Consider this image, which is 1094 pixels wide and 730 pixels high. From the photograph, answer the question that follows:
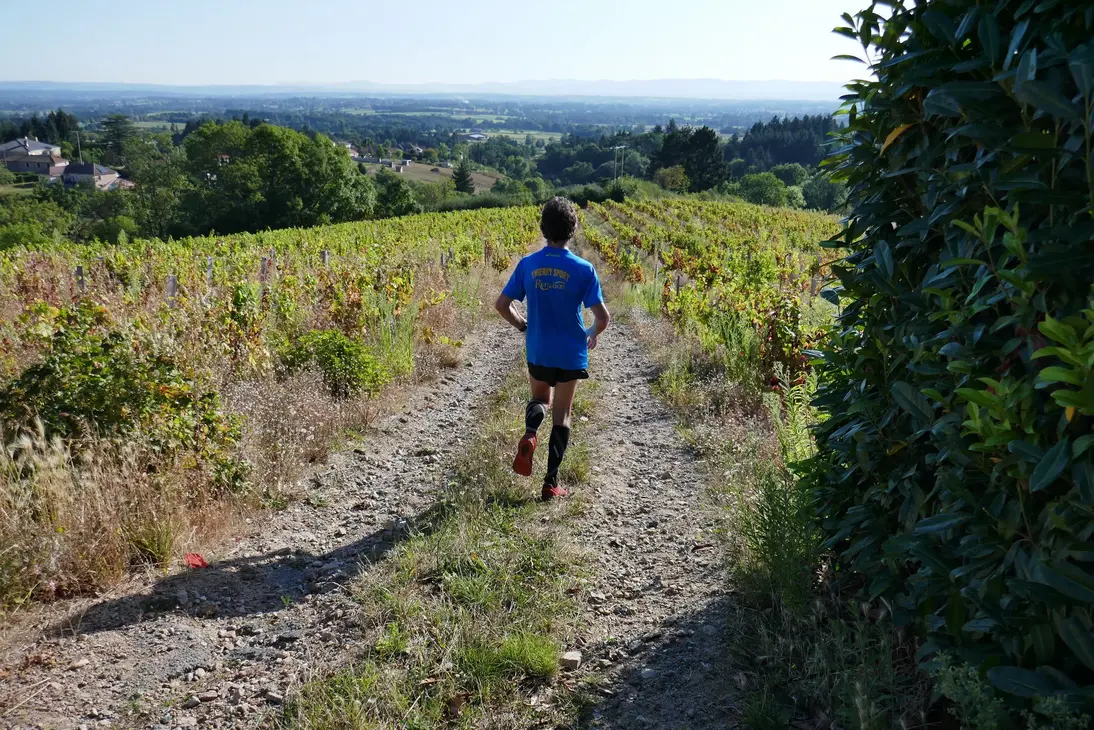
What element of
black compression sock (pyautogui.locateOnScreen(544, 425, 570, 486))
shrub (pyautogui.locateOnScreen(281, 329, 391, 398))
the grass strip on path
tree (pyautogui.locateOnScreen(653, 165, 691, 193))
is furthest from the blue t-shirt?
tree (pyautogui.locateOnScreen(653, 165, 691, 193))

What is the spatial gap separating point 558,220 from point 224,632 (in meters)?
2.77

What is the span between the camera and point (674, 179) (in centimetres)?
6938

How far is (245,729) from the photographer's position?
2426 mm

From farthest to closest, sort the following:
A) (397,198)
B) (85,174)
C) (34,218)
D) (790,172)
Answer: (85,174), (790,172), (397,198), (34,218)

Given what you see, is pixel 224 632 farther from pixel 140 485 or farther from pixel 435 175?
pixel 435 175

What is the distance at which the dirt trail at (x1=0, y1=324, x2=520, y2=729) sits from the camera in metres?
2.50

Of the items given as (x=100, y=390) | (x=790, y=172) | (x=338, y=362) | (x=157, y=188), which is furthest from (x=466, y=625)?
(x=790, y=172)

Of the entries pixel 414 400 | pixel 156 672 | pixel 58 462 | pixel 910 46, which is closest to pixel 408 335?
pixel 414 400

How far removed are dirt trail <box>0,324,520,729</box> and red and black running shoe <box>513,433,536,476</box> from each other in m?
0.66

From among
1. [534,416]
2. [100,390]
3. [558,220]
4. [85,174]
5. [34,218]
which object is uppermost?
[85,174]

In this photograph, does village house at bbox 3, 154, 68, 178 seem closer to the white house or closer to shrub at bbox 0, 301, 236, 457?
the white house

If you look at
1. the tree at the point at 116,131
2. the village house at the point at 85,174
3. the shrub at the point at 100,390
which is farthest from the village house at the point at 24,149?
the shrub at the point at 100,390

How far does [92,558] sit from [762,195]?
73.4 m

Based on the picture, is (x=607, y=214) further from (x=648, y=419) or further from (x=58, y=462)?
(x=58, y=462)
